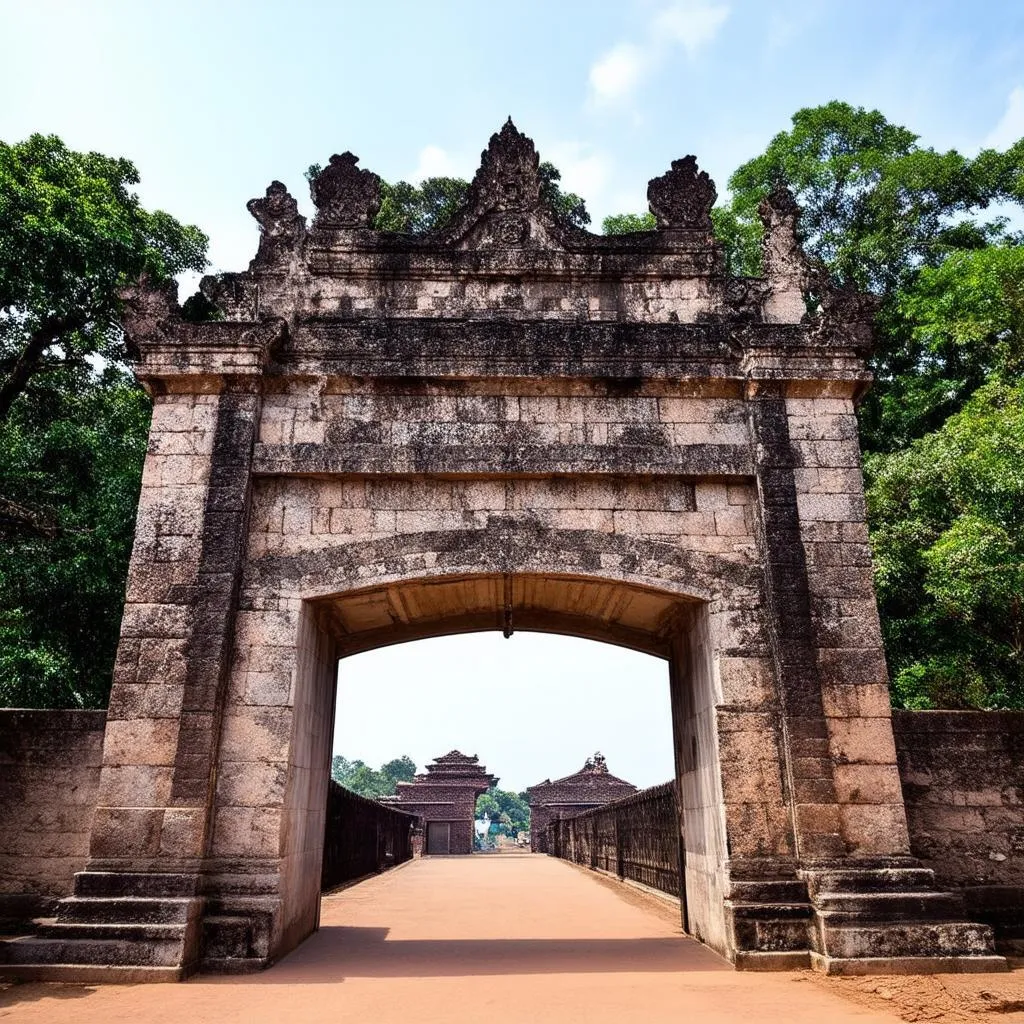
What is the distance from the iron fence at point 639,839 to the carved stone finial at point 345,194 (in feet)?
22.5

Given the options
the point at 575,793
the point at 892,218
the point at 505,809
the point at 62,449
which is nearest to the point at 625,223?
the point at 892,218

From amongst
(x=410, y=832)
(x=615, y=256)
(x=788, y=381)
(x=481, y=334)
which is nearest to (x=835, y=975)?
(x=788, y=381)

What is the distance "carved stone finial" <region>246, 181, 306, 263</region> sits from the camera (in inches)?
307

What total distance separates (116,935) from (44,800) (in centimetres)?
182

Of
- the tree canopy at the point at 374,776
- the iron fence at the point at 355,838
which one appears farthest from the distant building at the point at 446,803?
the tree canopy at the point at 374,776

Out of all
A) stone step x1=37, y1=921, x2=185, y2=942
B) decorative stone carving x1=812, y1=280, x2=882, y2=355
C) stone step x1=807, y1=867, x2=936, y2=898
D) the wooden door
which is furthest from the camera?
the wooden door

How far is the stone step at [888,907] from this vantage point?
5.47 metres

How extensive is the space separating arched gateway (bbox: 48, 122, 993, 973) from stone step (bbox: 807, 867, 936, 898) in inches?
0.8

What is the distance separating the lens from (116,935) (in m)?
5.26

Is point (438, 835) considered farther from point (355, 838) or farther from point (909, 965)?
point (909, 965)

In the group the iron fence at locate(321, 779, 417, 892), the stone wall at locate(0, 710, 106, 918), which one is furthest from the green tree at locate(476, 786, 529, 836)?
the stone wall at locate(0, 710, 106, 918)

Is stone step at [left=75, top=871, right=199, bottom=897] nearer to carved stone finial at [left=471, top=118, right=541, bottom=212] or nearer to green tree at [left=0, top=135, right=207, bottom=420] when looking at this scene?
carved stone finial at [left=471, top=118, right=541, bottom=212]

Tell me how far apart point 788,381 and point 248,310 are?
498 centimetres

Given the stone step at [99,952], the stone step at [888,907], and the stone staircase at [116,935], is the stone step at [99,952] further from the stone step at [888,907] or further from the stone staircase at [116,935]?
the stone step at [888,907]
